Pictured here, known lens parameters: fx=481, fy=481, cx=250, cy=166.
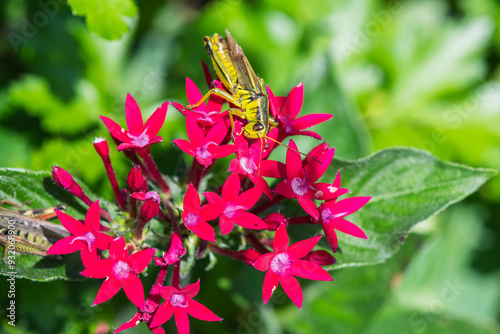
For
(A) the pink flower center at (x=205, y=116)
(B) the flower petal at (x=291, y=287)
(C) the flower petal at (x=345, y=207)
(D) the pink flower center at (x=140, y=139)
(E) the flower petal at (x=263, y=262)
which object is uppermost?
(A) the pink flower center at (x=205, y=116)

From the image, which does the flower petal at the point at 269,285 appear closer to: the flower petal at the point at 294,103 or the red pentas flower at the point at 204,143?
the red pentas flower at the point at 204,143

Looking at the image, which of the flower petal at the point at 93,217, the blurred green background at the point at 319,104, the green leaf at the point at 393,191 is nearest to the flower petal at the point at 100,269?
the flower petal at the point at 93,217

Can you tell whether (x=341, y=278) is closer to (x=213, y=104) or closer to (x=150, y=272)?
(x=150, y=272)

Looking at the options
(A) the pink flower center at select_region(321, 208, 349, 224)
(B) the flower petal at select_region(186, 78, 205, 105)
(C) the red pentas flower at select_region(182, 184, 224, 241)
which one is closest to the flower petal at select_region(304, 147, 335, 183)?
(A) the pink flower center at select_region(321, 208, 349, 224)

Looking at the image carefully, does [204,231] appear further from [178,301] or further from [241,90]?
[241,90]

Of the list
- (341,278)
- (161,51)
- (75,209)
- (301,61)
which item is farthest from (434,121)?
(75,209)
